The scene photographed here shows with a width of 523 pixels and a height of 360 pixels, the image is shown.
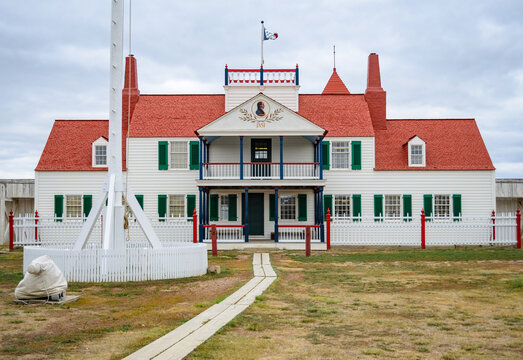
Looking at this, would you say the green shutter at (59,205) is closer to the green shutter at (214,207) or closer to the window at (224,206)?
the green shutter at (214,207)

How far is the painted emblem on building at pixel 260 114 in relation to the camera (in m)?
25.2

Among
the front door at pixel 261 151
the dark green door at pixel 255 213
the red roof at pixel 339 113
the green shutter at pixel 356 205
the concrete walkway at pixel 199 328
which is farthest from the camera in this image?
the red roof at pixel 339 113

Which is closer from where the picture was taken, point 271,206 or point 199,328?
point 199,328

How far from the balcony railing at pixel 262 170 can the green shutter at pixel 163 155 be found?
2504 mm

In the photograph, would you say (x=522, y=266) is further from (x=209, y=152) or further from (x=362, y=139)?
(x=209, y=152)

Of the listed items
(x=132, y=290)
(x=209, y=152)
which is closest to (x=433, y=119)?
(x=209, y=152)

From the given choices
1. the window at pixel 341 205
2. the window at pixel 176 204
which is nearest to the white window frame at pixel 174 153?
the window at pixel 176 204

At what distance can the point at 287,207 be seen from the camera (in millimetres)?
27609

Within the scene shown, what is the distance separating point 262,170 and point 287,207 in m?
2.46

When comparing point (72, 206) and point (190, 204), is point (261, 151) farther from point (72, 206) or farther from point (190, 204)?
point (72, 206)

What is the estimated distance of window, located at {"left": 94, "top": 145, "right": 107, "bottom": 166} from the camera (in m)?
Result: 27.7

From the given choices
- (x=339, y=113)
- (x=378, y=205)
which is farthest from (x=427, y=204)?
(x=339, y=113)

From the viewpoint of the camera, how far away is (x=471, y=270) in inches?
603

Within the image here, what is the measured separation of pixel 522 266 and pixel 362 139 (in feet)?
40.5
